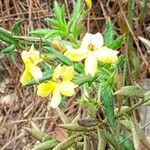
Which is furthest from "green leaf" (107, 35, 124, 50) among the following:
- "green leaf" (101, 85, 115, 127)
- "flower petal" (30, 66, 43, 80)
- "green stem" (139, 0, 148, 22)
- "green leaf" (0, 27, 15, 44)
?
"green stem" (139, 0, 148, 22)

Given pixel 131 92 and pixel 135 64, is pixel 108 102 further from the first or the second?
pixel 135 64

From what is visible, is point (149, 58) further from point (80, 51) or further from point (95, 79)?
point (80, 51)

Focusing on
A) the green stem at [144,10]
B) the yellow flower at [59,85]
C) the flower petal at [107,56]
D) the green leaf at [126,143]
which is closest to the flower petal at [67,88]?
the yellow flower at [59,85]

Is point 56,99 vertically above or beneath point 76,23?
beneath

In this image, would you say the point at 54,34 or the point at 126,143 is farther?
the point at 126,143

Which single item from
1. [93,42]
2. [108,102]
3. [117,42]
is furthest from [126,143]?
[93,42]

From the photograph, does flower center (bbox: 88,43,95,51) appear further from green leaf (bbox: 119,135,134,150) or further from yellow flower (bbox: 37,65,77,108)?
green leaf (bbox: 119,135,134,150)
